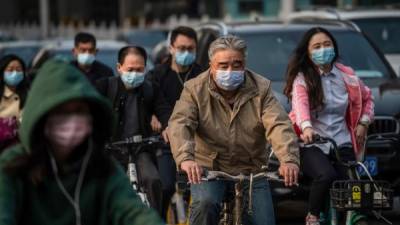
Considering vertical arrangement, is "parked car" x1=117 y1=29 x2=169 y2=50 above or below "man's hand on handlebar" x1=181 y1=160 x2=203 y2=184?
below

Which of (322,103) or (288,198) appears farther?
(288,198)

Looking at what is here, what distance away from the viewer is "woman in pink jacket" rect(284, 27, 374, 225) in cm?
771

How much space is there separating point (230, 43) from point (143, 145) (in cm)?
190

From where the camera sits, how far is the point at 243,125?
21.2 ft

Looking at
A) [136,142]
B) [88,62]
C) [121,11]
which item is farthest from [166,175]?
[121,11]

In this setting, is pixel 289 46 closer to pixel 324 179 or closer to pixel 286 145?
pixel 324 179

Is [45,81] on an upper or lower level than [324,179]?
upper

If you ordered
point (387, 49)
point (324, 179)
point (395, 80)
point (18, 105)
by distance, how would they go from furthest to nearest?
point (387, 49) < point (395, 80) < point (18, 105) < point (324, 179)

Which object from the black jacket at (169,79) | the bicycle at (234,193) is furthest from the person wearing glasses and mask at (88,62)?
the bicycle at (234,193)

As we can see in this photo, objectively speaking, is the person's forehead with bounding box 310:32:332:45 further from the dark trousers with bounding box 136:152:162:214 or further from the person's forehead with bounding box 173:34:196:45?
the person's forehead with bounding box 173:34:196:45

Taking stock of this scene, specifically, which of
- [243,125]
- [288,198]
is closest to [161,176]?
[288,198]

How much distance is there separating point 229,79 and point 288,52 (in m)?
5.26

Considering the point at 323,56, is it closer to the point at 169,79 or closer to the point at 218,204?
the point at 169,79

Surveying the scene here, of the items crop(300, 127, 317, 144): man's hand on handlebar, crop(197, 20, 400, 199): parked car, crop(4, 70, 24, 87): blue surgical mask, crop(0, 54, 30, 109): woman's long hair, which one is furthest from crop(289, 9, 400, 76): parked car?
crop(300, 127, 317, 144): man's hand on handlebar
